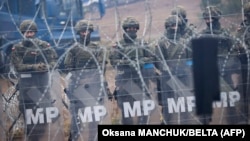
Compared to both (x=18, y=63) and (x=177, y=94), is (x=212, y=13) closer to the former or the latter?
(x=177, y=94)

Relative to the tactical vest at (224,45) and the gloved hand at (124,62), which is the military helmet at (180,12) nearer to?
the tactical vest at (224,45)

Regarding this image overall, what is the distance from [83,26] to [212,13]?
1.82 meters

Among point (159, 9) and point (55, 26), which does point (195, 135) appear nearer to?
point (159, 9)

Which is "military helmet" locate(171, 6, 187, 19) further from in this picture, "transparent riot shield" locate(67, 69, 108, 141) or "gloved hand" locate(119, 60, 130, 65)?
"transparent riot shield" locate(67, 69, 108, 141)

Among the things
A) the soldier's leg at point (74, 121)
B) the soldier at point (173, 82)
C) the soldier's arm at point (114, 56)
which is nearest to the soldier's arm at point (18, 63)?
the soldier's leg at point (74, 121)

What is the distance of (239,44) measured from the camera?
507 cm

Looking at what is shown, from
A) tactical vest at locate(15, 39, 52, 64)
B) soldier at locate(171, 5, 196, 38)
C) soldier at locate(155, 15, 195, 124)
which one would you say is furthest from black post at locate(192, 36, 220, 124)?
tactical vest at locate(15, 39, 52, 64)

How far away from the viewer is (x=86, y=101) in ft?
16.3

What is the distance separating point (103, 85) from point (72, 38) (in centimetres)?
90

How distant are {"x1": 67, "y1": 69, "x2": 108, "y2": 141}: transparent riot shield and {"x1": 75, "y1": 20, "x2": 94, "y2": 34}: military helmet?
75 cm

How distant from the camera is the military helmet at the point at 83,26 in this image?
17.8 ft

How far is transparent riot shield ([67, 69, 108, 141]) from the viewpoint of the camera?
16.3 ft

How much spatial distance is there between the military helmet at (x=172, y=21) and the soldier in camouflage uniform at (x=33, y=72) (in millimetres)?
1629

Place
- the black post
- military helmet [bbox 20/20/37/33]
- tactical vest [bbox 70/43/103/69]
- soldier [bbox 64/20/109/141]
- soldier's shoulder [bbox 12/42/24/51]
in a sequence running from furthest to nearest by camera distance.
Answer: military helmet [bbox 20/20/37/33] → soldier's shoulder [bbox 12/42/24/51] → tactical vest [bbox 70/43/103/69] → soldier [bbox 64/20/109/141] → the black post
